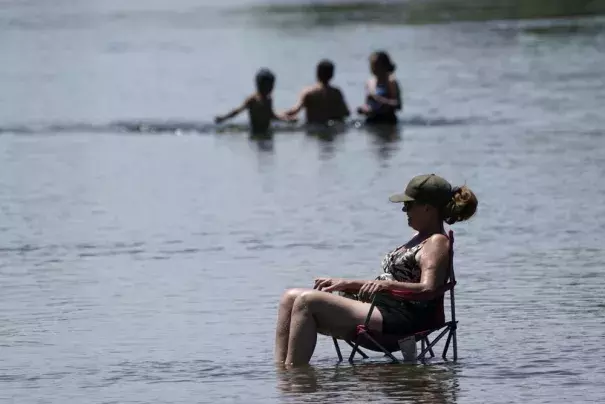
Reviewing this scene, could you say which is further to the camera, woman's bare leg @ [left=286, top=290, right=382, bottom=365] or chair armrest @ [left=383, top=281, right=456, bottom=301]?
woman's bare leg @ [left=286, top=290, right=382, bottom=365]

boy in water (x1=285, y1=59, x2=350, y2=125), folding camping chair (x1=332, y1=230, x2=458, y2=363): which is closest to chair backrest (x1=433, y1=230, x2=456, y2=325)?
folding camping chair (x1=332, y1=230, x2=458, y2=363)

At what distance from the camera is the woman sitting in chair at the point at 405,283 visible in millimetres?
10922

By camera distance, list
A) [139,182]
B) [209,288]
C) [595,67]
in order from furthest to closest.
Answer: [595,67] < [139,182] < [209,288]

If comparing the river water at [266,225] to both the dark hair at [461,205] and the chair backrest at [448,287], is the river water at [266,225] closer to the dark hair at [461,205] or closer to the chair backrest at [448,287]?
the chair backrest at [448,287]

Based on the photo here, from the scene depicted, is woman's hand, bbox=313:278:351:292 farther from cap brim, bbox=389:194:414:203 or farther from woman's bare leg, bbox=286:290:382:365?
cap brim, bbox=389:194:414:203

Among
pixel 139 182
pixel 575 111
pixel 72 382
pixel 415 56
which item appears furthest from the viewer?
pixel 415 56

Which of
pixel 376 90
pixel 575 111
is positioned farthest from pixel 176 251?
pixel 575 111

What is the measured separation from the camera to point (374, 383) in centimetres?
1097

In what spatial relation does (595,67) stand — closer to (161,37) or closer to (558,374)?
(161,37)

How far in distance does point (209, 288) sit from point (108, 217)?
16.6 feet

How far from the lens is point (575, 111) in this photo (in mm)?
30344

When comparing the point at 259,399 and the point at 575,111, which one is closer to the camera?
the point at 259,399

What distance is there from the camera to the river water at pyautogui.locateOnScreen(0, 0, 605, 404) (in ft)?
37.4

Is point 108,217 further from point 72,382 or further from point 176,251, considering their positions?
point 72,382
